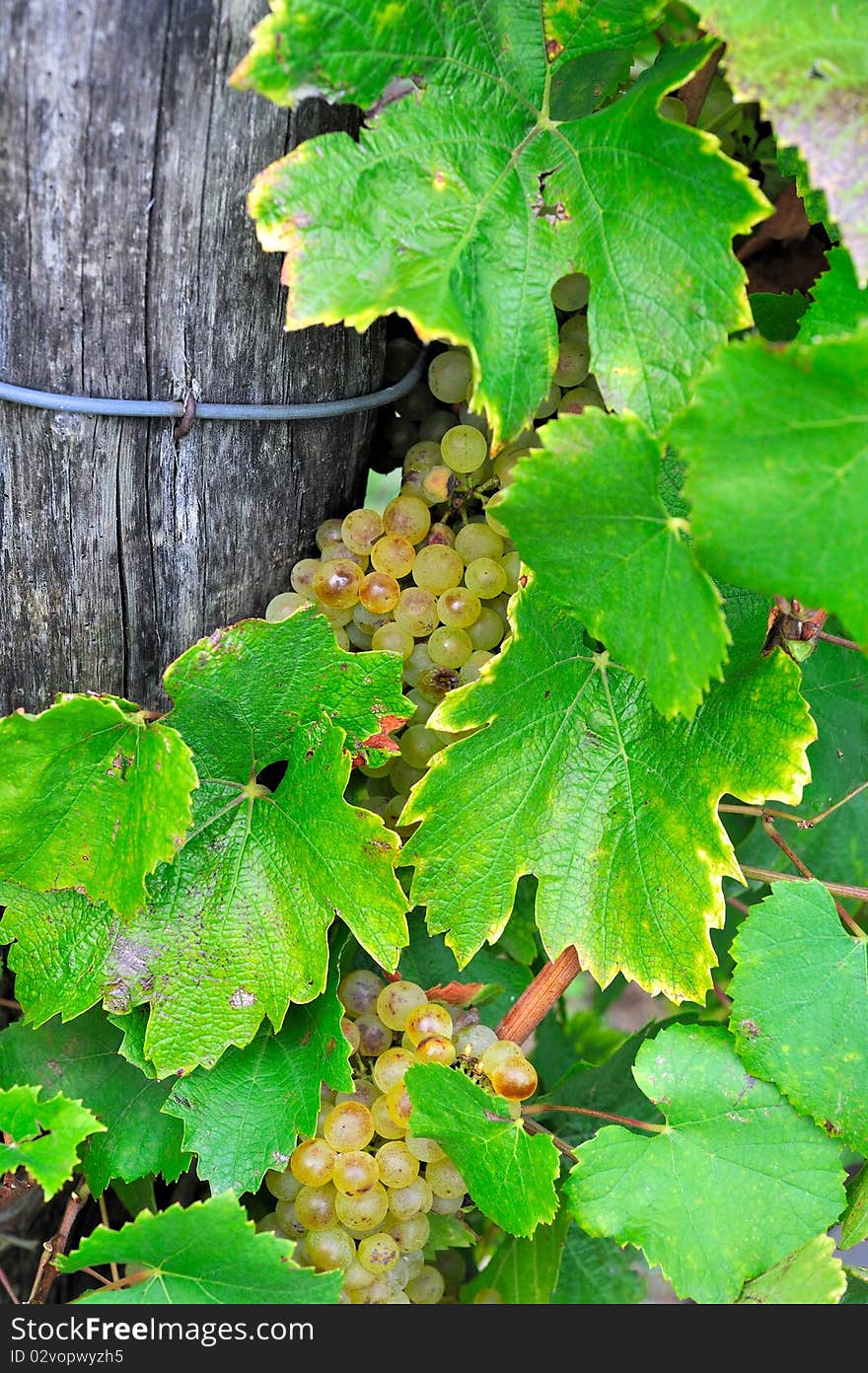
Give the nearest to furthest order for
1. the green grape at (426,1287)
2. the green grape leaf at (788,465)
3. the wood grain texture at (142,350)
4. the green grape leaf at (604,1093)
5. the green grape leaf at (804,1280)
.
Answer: the green grape leaf at (788,465) → the wood grain texture at (142,350) → the green grape leaf at (804,1280) → the green grape at (426,1287) → the green grape leaf at (604,1093)

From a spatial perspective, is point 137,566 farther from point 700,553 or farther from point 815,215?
point 815,215

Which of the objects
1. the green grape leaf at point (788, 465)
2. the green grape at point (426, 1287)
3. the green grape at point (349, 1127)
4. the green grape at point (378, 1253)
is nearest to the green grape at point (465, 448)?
the green grape leaf at point (788, 465)

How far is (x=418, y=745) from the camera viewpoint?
1.07 m

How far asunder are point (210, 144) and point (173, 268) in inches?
3.8

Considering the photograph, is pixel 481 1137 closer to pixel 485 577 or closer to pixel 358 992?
pixel 358 992

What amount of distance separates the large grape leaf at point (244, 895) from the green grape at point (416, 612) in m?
0.10

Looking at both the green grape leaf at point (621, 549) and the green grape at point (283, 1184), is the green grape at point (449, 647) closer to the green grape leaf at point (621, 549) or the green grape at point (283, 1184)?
the green grape leaf at point (621, 549)

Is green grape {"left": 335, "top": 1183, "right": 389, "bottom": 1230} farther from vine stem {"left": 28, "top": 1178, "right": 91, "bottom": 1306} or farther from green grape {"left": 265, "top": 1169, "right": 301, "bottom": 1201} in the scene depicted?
vine stem {"left": 28, "top": 1178, "right": 91, "bottom": 1306}

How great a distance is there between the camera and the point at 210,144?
0.87 meters

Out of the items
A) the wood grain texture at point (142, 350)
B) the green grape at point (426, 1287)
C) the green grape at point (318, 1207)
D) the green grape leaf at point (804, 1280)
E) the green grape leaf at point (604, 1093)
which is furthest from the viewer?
the green grape leaf at point (604, 1093)

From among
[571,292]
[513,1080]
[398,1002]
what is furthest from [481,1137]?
[571,292]

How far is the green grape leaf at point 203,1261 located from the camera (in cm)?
86

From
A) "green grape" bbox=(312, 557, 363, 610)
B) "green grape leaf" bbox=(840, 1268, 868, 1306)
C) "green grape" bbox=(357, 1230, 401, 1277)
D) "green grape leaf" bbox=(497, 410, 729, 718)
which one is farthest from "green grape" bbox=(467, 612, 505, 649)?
"green grape leaf" bbox=(840, 1268, 868, 1306)
